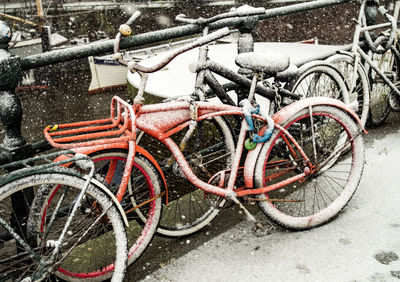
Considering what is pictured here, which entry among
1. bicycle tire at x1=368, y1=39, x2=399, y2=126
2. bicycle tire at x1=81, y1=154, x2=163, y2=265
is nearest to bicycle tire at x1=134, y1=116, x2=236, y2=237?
bicycle tire at x1=81, y1=154, x2=163, y2=265

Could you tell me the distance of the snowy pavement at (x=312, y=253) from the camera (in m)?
2.35

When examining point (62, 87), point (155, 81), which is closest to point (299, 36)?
point (62, 87)

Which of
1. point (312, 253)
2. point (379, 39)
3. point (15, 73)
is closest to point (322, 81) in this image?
point (379, 39)

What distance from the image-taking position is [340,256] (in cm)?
247

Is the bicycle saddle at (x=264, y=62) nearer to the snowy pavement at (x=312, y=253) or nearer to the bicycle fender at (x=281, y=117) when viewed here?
the bicycle fender at (x=281, y=117)

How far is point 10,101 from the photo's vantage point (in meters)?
2.15

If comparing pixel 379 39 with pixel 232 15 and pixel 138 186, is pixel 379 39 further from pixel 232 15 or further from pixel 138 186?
pixel 138 186

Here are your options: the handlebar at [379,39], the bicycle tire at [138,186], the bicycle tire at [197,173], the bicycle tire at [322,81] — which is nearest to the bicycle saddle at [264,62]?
the bicycle tire at [197,173]

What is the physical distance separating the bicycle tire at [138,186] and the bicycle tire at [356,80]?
7.10ft

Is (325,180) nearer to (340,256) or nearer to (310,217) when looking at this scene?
(310,217)

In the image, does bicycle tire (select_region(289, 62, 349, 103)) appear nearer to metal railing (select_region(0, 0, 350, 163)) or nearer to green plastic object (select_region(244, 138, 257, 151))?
green plastic object (select_region(244, 138, 257, 151))

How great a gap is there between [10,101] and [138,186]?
91 cm

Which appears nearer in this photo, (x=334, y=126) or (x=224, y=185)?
(x=224, y=185)

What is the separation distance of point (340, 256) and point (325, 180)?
1.01 metres
